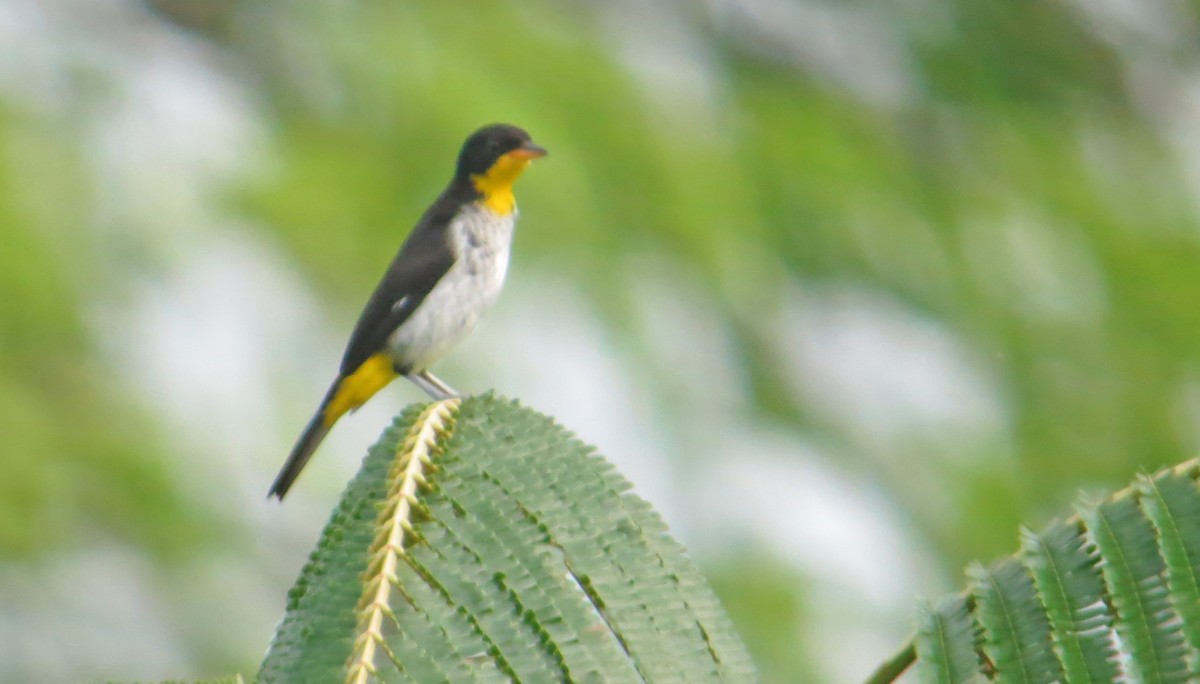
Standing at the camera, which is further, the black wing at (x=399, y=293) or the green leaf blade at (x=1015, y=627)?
the black wing at (x=399, y=293)

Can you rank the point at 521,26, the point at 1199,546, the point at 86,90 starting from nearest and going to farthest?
the point at 1199,546 < the point at 86,90 < the point at 521,26


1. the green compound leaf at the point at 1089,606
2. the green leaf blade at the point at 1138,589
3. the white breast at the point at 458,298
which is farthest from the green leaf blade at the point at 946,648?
the white breast at the point at 458,298

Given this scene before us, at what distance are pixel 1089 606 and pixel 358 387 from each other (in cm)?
319

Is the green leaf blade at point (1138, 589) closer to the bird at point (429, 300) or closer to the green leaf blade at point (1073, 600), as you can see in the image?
the green leaf blade at point (1073, 600)

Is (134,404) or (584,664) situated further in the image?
(134,404)

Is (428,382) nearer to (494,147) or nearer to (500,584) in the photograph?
(494,147)

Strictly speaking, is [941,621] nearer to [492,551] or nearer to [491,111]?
[492,551]

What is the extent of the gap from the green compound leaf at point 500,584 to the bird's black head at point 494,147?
284 centimetres

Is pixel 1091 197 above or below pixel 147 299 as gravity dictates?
above

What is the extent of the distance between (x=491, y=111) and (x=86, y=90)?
1.51 m

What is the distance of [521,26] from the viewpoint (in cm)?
619

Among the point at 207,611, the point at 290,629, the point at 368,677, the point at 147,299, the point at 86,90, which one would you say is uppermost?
the point at 86,90

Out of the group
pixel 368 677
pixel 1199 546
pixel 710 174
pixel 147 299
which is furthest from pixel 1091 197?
pixel 368 677

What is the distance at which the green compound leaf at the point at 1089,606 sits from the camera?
1.59m
